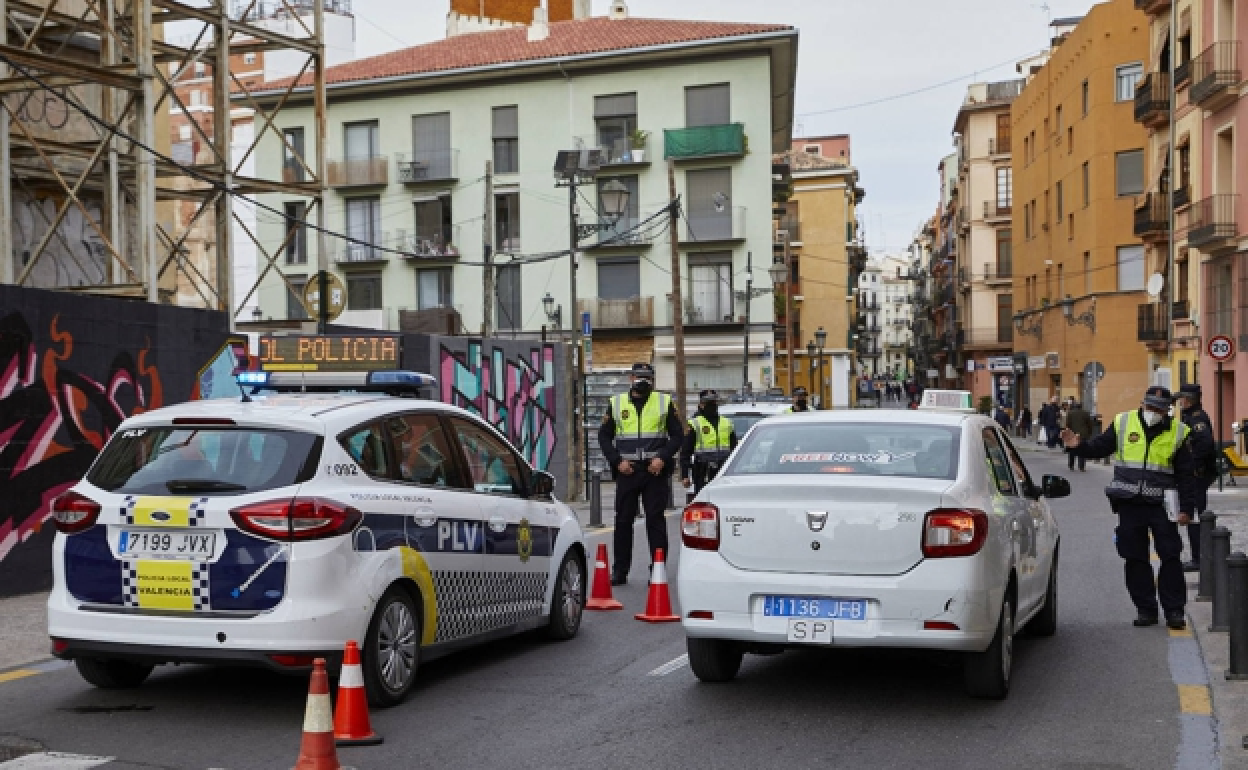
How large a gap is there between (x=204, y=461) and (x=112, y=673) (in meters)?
1.48

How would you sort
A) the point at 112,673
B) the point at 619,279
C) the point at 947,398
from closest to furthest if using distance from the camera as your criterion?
1. the point at 112,673
2. the point at 947,398
3. the point at 619,279

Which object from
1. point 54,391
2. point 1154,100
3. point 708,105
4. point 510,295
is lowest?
point 54,391

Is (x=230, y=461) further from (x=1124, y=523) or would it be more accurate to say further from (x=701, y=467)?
(x=701, y=467)

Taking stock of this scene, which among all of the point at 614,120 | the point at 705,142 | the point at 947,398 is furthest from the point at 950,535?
the point at 614,120

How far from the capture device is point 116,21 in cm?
2183

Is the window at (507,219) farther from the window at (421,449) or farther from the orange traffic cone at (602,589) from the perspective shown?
the window at (421,449)

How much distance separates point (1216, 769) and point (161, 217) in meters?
25.7

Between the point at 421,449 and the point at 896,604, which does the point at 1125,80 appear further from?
the point at 896,604

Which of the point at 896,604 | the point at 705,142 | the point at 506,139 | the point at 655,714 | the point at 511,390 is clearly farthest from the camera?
the point at 506,139

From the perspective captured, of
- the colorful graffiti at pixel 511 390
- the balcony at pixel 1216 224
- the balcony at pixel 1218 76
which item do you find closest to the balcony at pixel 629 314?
the balcony at pixel 1216 224

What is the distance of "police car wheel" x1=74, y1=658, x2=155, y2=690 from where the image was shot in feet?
24.8

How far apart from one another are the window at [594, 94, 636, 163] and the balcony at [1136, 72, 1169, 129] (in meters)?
17.7

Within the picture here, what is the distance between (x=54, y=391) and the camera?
480 inches

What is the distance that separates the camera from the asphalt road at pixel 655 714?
6422 mm
